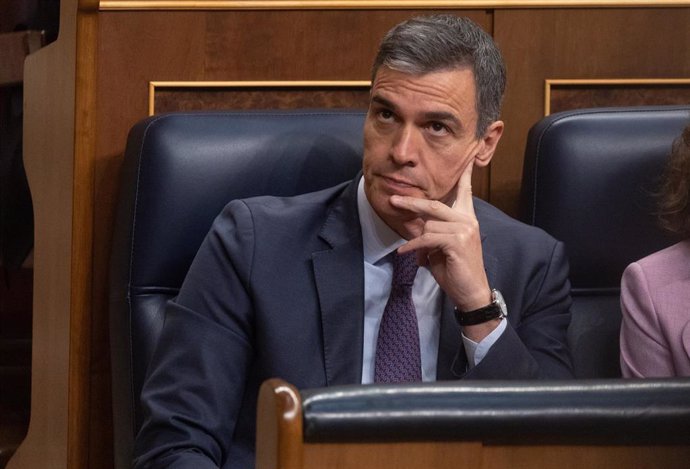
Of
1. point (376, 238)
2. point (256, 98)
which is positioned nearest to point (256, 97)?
point (256, 98)

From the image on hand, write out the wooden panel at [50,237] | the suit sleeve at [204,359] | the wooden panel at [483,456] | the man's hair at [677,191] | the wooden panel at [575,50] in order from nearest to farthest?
the wooden panel at [483,456], the suit sleeve at [204,359], the man's hair at [677,191], the wooden panel at [50,237], the wooden panel at [575,50]

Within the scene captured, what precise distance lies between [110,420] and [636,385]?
132cm

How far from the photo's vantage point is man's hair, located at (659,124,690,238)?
5.51 feet

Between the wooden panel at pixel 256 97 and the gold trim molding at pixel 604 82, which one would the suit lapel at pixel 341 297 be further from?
the gold trim molding at pixel 604 82

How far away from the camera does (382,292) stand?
1.58 meters

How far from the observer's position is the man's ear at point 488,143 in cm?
164

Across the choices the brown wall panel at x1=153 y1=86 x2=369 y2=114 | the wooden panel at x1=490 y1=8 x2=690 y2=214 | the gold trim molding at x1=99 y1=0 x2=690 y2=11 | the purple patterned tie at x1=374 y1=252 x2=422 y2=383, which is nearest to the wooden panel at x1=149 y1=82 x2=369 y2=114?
the brown wall panel at x1=153 y1=86 x2=369 y2=114

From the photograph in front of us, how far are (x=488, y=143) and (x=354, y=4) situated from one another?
1.34ft

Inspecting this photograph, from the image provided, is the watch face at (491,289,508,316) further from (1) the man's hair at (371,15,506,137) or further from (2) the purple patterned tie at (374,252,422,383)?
(1) the man's hair at (371,15,506,137)

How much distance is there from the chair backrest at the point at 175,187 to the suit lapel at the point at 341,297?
156 millimetres

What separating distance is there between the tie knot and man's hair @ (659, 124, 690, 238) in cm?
42

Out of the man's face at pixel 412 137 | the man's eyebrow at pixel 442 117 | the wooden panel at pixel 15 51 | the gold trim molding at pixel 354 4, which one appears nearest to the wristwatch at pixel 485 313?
the man's face at pixel 412 137

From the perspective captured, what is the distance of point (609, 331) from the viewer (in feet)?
5.93

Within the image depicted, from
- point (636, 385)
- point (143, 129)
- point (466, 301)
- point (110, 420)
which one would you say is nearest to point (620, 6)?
point (466, 301)
